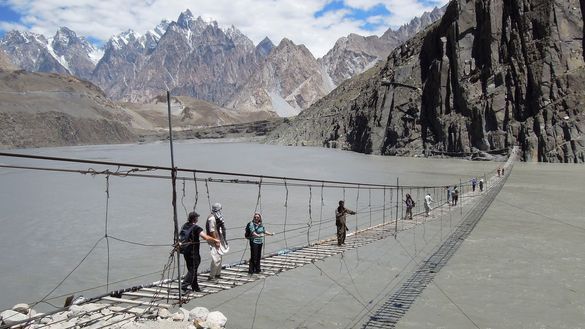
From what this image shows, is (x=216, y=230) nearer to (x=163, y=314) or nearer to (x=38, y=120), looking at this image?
(x=163, y=314)

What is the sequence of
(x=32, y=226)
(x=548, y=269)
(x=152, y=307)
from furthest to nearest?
(x=32, y=226) → (x=548, y=269) → (x=152, y=307)

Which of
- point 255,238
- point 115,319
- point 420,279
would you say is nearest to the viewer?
point 115,319

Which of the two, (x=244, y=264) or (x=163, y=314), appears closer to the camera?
(x=163, y=314)

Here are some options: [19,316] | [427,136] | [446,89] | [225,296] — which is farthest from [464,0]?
[19,316]

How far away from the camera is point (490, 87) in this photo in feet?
269

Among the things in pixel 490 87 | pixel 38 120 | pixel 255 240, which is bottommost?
pixel 255 240

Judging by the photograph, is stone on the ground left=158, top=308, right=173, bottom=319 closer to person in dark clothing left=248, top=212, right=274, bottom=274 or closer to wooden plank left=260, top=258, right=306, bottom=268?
person in dark clothing left=248, top=212, right=274, bottom=274

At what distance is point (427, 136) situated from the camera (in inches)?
3659

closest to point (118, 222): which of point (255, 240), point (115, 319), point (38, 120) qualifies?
point (255, 240)

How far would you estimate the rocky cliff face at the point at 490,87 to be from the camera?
72.2 meters

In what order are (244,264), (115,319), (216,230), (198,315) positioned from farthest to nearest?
1. (244,264)
2. (216,230)
3. (198,315)
4. (115,319)

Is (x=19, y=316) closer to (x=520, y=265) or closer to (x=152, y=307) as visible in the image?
(x=152, y=307)

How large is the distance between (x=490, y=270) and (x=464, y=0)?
83325mm

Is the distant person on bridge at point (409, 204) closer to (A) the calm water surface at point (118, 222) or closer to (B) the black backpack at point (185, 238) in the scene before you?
(A) the calm water surface at point (118, 222)
